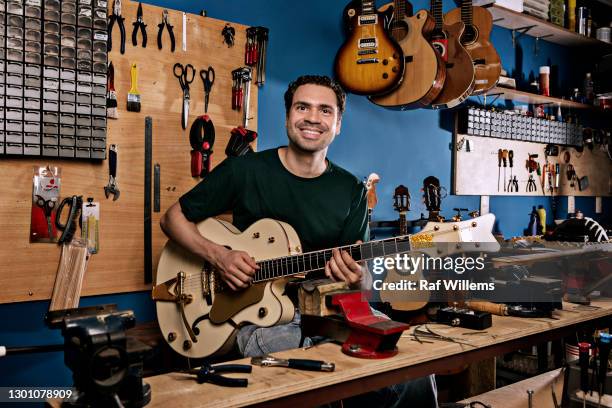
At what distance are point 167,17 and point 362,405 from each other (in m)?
1.94

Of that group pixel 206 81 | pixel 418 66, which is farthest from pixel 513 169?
pixel 206 81

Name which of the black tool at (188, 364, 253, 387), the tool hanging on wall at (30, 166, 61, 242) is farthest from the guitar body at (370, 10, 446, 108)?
the black tool at (188, 364, 253, 387)

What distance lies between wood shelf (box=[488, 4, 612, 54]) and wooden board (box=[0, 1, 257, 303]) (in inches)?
81.7

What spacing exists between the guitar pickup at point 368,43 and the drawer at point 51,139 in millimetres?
1659

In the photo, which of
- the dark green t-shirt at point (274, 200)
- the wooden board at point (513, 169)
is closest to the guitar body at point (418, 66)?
the wooden board at point (513, 169)

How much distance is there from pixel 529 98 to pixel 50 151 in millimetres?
3412

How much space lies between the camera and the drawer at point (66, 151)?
7.48 ft

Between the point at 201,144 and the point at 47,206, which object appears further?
the point at 201,144

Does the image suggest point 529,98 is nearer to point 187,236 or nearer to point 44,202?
point 187,236

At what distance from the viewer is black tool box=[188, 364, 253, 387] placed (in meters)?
1.24

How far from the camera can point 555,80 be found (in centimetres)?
471

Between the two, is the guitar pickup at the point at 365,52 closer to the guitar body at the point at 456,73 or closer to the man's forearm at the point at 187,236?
the guitar body at the point at 456,73

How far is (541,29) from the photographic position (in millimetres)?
4266

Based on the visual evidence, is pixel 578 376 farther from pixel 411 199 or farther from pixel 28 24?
pixel 28 24
